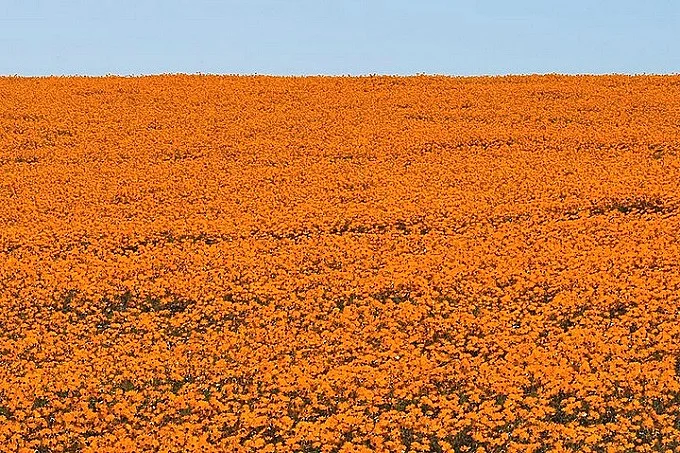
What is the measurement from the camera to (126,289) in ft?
56.0

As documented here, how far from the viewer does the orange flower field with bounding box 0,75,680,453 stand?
39.3ft

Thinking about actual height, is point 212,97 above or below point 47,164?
above

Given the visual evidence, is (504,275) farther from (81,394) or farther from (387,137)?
(387,137)

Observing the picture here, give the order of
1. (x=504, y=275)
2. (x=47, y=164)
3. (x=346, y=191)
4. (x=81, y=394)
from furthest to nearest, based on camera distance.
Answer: (x=47, y=164)
(x=346, y=191)
(x=504, y=275)
(x=81, y=394)

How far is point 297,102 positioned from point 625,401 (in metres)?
22.4

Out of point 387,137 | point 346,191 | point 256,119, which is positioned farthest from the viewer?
point 256,119

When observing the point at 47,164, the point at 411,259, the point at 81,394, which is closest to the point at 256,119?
the point at 47,164

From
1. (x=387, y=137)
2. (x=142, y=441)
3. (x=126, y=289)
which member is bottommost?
(x=142, y=441)

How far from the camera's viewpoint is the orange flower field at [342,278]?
12.0 metres

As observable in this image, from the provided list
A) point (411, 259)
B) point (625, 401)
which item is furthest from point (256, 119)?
point (625, 401)

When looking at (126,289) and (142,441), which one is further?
(126,289)

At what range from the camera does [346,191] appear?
75.9 feet

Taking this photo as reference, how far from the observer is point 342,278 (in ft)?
55.8

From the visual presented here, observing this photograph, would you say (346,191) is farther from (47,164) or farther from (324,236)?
(47,164)
